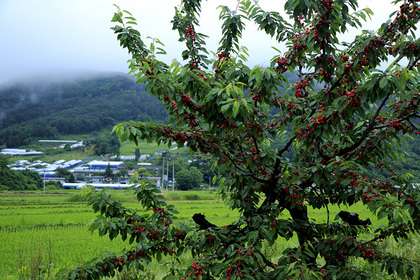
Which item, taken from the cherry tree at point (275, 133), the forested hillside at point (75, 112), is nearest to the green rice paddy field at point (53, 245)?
the cherry tree at point (275, 133)

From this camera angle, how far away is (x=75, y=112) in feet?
447

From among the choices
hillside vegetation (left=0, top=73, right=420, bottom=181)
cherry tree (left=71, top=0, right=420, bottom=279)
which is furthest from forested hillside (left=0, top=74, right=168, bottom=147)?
cherry tree (left=71, top=0, right=420, bottom=279)

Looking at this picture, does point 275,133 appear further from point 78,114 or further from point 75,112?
point 75,112

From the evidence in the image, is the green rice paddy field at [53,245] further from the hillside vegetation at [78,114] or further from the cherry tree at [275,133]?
the hillside vegetation at [78,114]

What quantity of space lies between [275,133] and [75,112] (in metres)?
146

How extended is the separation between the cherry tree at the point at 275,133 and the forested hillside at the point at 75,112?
95.8 m

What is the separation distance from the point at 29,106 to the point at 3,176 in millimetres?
119160

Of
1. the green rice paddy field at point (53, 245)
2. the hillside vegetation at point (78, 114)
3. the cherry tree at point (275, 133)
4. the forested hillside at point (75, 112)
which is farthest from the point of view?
the forested hillside at point (75, 112)

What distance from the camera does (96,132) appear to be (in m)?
121

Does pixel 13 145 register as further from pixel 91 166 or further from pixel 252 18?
pixel 252 18

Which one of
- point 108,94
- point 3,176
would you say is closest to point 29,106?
point 108,94

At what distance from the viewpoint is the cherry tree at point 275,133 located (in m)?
2.56

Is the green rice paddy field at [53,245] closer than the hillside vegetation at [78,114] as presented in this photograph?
Yes

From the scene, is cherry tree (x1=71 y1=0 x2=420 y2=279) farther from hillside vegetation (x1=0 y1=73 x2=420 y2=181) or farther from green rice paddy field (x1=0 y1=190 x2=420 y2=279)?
hillside vegetation (x1=0 y1=73 x2=420 y2=181)
